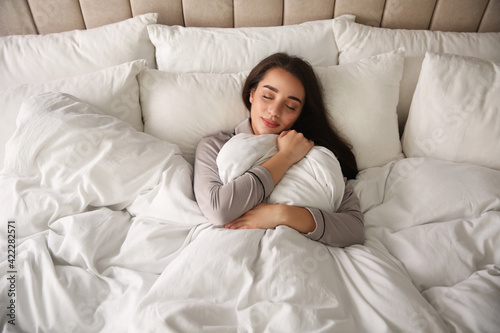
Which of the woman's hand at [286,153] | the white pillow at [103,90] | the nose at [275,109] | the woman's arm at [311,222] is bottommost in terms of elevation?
the woman's arm at [311,222]

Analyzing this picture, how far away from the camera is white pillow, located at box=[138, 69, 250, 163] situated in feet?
4.43

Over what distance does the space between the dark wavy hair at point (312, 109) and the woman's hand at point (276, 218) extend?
1.47 feet

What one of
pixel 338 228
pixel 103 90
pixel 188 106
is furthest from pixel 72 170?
pixel 338 228

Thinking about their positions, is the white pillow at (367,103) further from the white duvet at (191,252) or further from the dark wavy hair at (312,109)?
the white duvet at (191,252)

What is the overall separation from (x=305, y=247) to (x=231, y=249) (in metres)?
0.25

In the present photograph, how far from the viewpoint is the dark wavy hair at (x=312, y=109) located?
133 cm

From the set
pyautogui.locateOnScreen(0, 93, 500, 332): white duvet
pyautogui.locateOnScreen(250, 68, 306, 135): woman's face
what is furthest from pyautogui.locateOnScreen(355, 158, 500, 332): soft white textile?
pyautogui.locateOnScreen(250, 68, 306, 135): woman's face

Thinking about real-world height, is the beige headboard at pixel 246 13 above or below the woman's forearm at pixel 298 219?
above

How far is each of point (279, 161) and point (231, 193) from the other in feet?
0.79

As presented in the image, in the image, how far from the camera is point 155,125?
136 centimetres

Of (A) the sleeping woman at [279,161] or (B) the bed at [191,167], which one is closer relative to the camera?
(B) the bed at [191,167]

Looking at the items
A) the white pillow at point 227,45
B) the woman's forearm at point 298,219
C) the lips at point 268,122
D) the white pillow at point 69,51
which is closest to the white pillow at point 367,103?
the white pillow at point 227,45

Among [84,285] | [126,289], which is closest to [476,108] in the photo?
[126,289]

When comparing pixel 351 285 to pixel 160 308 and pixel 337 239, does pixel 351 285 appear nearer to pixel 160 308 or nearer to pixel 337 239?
pixel 337 239
